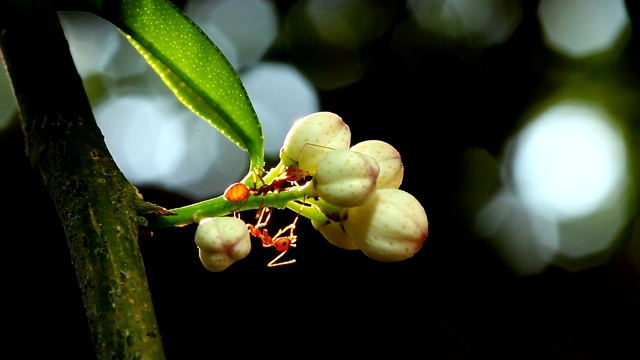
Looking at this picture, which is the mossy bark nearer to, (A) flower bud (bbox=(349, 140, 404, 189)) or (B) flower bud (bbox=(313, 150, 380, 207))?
(B) flower bud (bbox=(313, 150, 380, 207))

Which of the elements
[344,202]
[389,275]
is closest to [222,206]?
[344,202]

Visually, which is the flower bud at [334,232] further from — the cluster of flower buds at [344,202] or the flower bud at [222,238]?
the flower bud at [222,238]

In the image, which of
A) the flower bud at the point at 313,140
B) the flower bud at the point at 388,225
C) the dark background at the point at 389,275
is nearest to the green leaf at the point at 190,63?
the flower bud at the point at 313,140

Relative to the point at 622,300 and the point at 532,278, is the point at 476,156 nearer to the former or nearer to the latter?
the point at 532,278

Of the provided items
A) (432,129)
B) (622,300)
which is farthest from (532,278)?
(432,129)

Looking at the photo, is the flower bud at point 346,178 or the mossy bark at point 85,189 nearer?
the mossy bark at point 85,189

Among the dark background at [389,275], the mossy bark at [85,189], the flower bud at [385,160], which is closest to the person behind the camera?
the mossy bark at [85,189]

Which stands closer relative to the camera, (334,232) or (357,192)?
(357,192)

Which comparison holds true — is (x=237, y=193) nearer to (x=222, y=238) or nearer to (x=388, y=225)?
(x=222, y=238)
